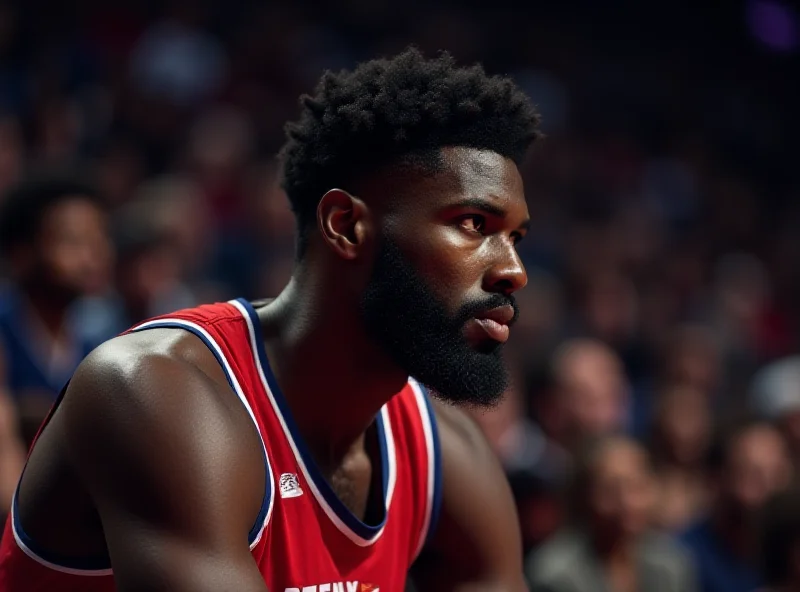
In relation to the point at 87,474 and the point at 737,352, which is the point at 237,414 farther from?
the point at 737,352

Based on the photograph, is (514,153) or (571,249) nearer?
(514,153)

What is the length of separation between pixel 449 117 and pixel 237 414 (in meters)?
0.79

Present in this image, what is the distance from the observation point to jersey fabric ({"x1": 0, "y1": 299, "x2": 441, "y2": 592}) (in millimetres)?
2469

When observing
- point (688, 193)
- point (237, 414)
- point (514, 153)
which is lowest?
point (237, 414)

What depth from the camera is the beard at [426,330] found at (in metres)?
2.58

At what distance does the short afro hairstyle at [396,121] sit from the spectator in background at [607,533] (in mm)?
2355

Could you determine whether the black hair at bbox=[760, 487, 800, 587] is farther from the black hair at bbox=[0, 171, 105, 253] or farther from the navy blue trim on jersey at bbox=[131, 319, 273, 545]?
the black hair at bbox=[0, 171, 105, 253]


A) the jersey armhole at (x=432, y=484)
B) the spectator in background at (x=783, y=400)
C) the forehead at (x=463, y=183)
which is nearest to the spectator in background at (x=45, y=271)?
the jersey armhole at (x=432, y=484)

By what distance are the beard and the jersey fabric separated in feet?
0.92

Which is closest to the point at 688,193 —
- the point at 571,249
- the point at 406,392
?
the point at 571,249

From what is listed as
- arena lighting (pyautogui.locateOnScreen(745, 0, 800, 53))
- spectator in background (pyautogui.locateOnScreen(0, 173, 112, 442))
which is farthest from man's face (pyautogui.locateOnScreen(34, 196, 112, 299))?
arena lighting (pyautogui.locateOnScreen(745, 0, 800, 53))

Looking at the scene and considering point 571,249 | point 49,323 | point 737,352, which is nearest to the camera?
point 49,323

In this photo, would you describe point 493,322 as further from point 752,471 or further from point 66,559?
point 752,471

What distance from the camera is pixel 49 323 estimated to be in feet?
17.1
